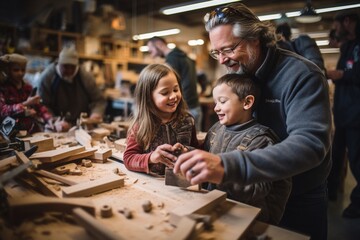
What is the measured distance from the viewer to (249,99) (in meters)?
1.56

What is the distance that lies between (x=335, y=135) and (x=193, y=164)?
3425mm

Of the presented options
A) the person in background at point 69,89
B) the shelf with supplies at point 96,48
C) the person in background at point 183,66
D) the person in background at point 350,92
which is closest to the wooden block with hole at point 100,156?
the person in background at point 69,89

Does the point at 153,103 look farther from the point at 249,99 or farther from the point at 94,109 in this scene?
the point at 94,109

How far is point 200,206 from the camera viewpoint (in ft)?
3.47

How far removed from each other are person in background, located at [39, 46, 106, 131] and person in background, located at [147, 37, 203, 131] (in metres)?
1.32

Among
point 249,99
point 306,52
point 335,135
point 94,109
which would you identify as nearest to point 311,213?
point 249,99

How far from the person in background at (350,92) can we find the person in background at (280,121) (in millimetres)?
2245

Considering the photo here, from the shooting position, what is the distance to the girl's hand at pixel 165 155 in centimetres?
146

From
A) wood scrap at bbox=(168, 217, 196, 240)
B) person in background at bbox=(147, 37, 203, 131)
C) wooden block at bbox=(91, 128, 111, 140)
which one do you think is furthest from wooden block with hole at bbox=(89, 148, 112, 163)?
person in background at bbox=(147, 37, 203, 131)

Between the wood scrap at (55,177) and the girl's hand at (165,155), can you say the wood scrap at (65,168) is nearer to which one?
the wood scrap at (55,177)

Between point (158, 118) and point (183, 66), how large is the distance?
8.88ft

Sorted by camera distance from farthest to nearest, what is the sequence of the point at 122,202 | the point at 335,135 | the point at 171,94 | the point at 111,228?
the point at 335,135
the point at 171,94
the point at 122,202
the point at 111,228

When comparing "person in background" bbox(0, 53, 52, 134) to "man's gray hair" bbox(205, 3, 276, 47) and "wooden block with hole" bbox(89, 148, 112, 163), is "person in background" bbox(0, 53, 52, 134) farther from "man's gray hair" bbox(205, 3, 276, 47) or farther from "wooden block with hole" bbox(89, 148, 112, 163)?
"man's gray hair" bbox(205, 3, 276, 47)

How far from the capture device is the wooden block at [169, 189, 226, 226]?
1.00m
